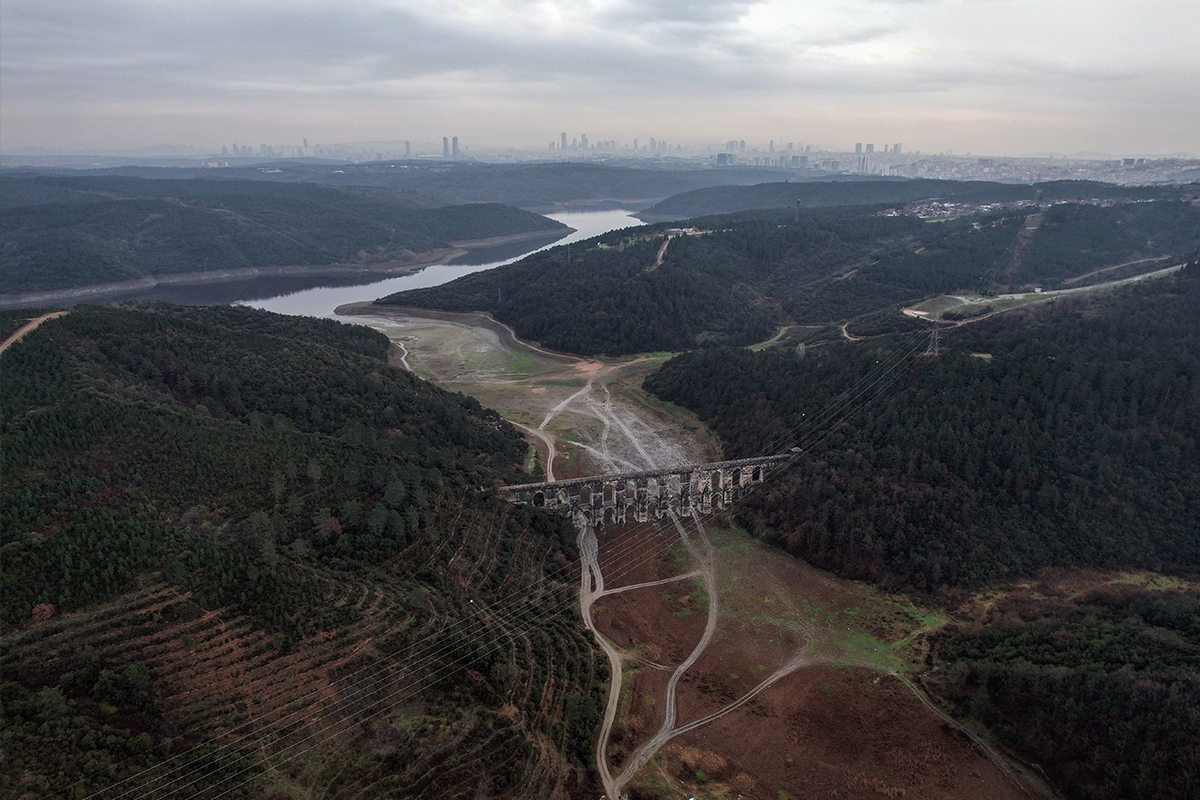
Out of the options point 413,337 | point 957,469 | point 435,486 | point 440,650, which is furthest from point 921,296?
point 440,650

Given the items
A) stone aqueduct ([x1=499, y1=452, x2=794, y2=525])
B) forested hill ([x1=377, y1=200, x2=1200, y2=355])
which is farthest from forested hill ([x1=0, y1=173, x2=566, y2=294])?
stone aqueduct ([x1=499, y1=452, x2=794, y2=525])

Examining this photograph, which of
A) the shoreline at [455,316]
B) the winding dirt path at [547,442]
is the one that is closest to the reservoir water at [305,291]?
the shoreline at [455,316]

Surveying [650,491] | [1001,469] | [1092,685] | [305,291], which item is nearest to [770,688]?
[1092,685]

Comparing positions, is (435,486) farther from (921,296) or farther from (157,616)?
(921,296)

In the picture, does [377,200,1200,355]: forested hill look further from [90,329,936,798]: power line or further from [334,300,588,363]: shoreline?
[90,329,936,798]: power line

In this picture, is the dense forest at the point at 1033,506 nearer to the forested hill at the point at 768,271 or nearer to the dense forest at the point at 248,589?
the dense forest at the point at 248,589

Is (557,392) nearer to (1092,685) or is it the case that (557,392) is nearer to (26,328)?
(26,328)

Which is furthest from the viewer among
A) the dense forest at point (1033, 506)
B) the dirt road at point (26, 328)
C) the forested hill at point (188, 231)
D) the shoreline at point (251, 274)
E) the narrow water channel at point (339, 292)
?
the forested hill at point (188, 231)
